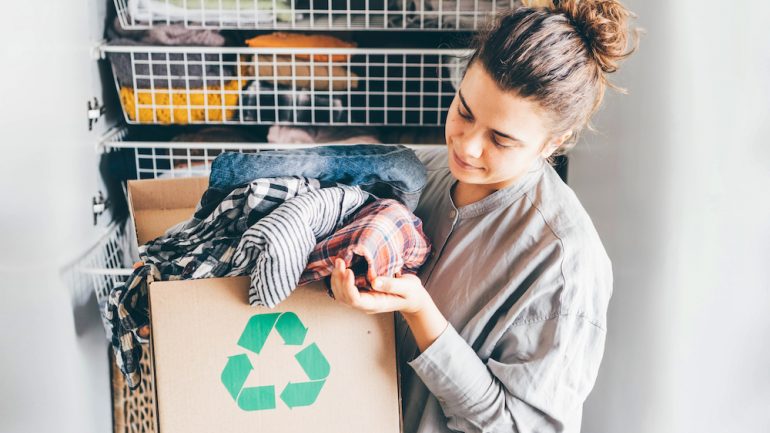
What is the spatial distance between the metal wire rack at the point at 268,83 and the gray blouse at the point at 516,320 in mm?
546

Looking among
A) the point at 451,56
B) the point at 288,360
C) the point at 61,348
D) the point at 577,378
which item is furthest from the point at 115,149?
the point at 577,378

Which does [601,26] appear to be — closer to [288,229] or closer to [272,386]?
[288,229]

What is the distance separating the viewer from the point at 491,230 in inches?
36.5

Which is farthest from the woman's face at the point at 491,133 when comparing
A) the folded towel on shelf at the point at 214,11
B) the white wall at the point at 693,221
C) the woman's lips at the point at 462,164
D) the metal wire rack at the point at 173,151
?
the folded towel on shelf at the point at 214,11

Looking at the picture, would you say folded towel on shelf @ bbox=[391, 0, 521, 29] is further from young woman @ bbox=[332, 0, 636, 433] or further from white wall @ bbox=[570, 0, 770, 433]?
young woman @ bbox=[332, 0, 636, 433]

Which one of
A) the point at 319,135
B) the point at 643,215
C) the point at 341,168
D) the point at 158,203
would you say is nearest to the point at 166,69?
the point at 319,135

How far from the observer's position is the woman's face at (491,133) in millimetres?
825

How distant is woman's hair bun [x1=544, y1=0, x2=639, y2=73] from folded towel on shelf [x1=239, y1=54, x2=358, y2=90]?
64cm

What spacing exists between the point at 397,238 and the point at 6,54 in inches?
26.2

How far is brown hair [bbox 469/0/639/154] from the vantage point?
810 mm

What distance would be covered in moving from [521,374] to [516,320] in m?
0.06

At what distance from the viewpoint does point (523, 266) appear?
86 centimetres

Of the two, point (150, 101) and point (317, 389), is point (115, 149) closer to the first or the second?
point (150, 101)

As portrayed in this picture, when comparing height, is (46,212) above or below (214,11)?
below
